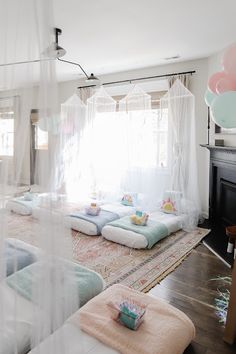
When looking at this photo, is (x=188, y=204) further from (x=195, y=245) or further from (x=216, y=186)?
(x=195, y=245)

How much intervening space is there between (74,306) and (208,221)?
3.27 m

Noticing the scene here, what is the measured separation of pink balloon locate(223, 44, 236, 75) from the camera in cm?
204

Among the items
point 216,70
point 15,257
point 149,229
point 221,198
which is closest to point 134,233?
point 149,229

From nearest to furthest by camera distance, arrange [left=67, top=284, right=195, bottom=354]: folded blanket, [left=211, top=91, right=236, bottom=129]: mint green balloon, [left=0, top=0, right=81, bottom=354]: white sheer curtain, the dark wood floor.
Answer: [left=0, top=0, right=81, bottom=354]: white sheer curtain
[left=67, top=284, right=195, bottom=354]: folded blanket
the dark wood floor
[left=211, top=91, right=236, bottom=129]: mint green balloon

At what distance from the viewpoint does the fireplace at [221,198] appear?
10.4ft

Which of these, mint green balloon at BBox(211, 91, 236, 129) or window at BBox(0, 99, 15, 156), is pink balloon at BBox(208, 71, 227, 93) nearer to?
mint green balloon at BBox(211, 91, 236, 129)

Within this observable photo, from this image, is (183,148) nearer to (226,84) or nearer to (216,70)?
(216,70)

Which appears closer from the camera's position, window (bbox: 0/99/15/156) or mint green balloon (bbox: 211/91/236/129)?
window (bbox: 0/99/15/156)

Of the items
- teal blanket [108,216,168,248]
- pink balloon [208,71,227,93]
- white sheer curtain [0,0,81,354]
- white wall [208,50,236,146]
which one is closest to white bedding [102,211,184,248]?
teal blanket [108,216,168,248]

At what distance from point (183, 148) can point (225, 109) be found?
6.72ft

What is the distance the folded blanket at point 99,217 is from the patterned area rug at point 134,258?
17cm

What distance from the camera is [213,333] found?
181cm

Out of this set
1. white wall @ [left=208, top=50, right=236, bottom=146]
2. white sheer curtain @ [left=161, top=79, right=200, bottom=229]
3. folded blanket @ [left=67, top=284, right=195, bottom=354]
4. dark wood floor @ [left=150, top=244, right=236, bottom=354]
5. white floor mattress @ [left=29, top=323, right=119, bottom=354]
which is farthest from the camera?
white sheer curtain @ [left=161, top=79, right=200, bottom=229]

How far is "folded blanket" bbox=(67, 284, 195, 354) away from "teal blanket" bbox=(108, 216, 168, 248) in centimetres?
134
